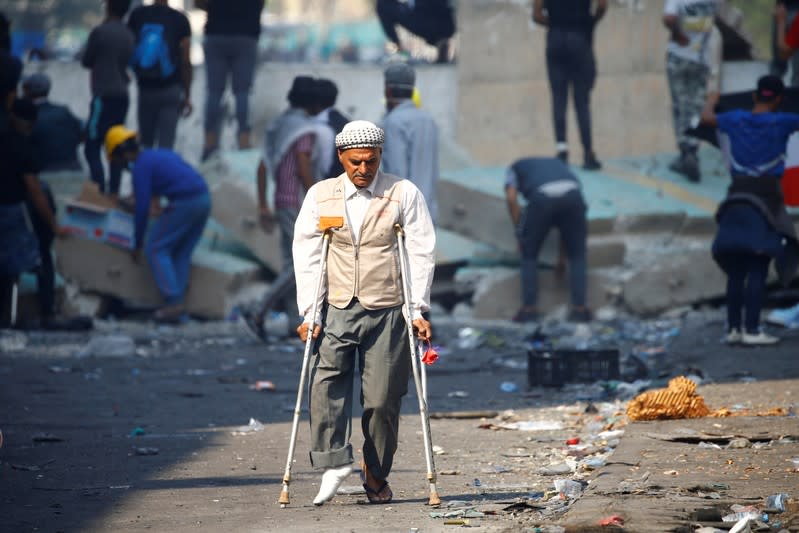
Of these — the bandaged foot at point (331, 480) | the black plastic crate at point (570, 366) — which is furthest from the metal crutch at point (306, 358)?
the black plastic crate at point (570, 366)

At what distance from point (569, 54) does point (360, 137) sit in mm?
9385

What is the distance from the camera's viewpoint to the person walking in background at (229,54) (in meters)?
16.0

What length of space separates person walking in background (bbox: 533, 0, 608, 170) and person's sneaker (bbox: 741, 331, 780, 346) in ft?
16.2

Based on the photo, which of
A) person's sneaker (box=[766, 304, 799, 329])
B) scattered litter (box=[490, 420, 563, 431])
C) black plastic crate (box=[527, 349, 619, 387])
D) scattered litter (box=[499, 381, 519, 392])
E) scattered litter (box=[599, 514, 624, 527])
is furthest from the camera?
person's sneaker (box=[766, 304, 799, 329])

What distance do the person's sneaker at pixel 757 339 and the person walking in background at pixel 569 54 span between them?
4.93m

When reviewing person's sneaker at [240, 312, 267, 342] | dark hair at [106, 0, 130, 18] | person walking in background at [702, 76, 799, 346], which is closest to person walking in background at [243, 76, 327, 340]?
person's sneaker at [240, 312, 267, 342]

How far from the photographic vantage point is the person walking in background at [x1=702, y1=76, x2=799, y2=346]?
11188 mm

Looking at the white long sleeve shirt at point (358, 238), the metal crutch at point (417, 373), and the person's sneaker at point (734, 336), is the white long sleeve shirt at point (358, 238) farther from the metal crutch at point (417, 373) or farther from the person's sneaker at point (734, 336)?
the person's sneaker at point (734, 336)

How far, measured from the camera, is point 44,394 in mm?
10469

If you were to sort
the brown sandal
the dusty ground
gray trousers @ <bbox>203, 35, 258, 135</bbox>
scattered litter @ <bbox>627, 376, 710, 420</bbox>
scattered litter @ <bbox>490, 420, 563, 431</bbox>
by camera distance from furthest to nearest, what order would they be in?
1. gray trousers @ <bbox>203, 35, 258, 135</bbox>
2. scattered litter @ <bbox>490, 420, 563, 431</bbox>
3. scattered litter @ <bbox>627, 376, 710, 420</bbox>
4. the brown sandal
5. the dusty ground

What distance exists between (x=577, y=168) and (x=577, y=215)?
2752mm

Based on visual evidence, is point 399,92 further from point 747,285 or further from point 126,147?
point 747,285

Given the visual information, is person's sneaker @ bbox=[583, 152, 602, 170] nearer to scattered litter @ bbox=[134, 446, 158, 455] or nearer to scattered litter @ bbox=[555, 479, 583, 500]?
scattered litter @ bbox=[134, 446, 158, 455]

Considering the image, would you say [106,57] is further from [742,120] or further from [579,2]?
[742,120]
